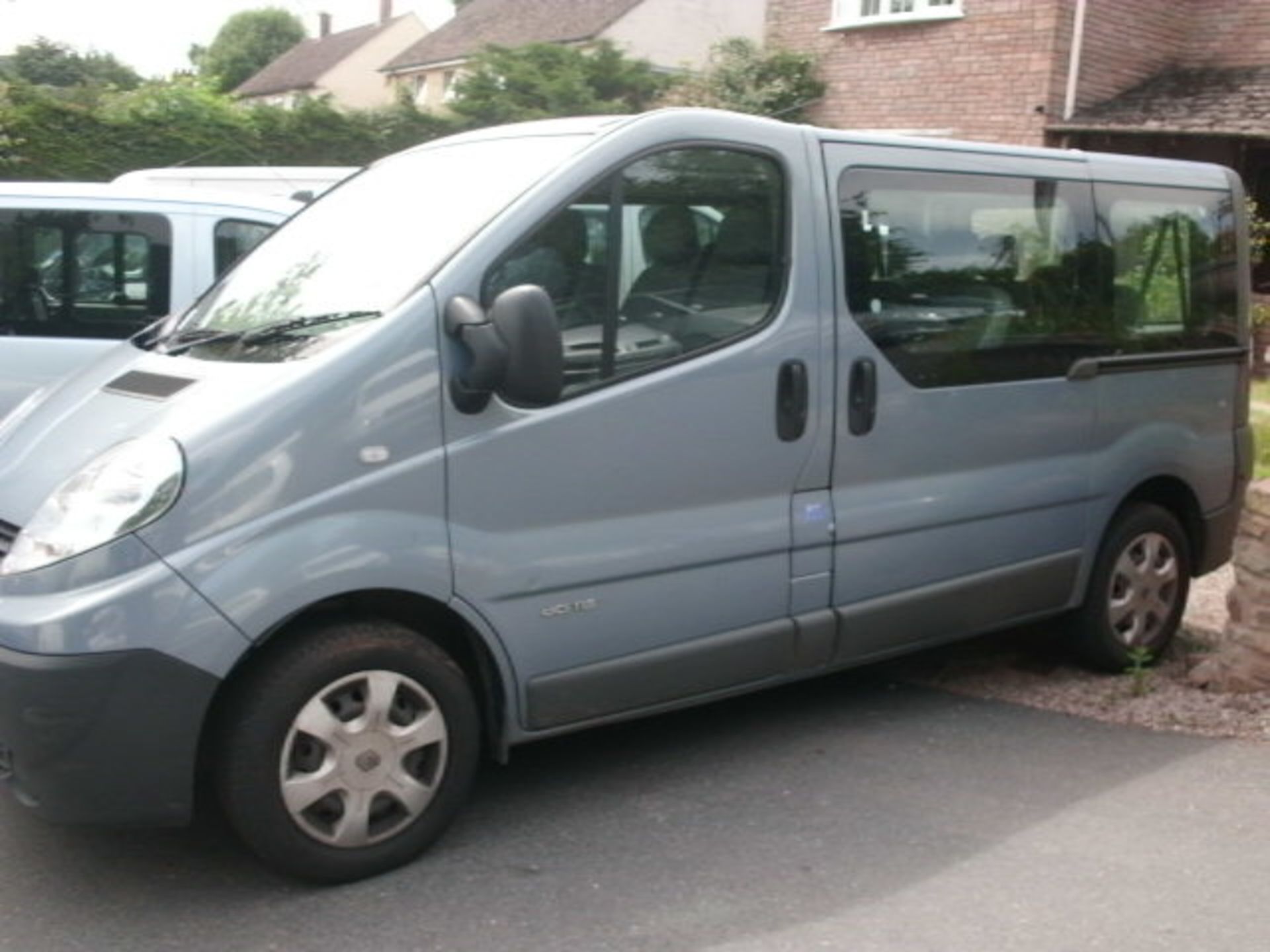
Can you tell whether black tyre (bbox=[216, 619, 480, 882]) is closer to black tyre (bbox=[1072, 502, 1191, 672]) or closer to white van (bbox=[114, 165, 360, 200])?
black tyre (bbox=[1072, 502, 1191, 672])

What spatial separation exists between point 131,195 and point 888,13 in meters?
13.6

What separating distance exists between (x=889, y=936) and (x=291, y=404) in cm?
200

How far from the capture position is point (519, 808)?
4387 millimetres

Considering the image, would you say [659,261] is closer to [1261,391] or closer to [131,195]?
[131,195]

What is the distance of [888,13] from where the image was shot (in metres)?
18.4

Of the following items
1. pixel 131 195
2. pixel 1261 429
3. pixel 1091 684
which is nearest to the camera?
pixel 1091 684

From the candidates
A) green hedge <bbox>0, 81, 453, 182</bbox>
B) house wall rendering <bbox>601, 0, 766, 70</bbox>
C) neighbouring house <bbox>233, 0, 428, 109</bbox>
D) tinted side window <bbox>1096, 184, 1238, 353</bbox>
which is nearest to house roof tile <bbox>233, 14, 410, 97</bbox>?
neighbouring house <bbox>233, 0, 428, 109</bbox>

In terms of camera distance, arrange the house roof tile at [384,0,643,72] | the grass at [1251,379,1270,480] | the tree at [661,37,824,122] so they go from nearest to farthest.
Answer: the grass at [1251,379,1270,480]
the tree at [661,37,824,122]
the house roof tile at [384,0,643,72]

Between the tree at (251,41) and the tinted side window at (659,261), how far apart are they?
72.2 meters

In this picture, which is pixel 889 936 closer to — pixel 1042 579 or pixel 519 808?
pixel 519 808

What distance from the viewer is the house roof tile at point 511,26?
30359mm

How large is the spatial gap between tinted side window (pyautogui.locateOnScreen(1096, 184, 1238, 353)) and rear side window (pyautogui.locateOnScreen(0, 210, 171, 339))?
430 cm

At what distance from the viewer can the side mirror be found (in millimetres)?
3779

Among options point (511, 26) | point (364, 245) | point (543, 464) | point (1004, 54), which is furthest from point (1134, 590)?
point (511, 26)
